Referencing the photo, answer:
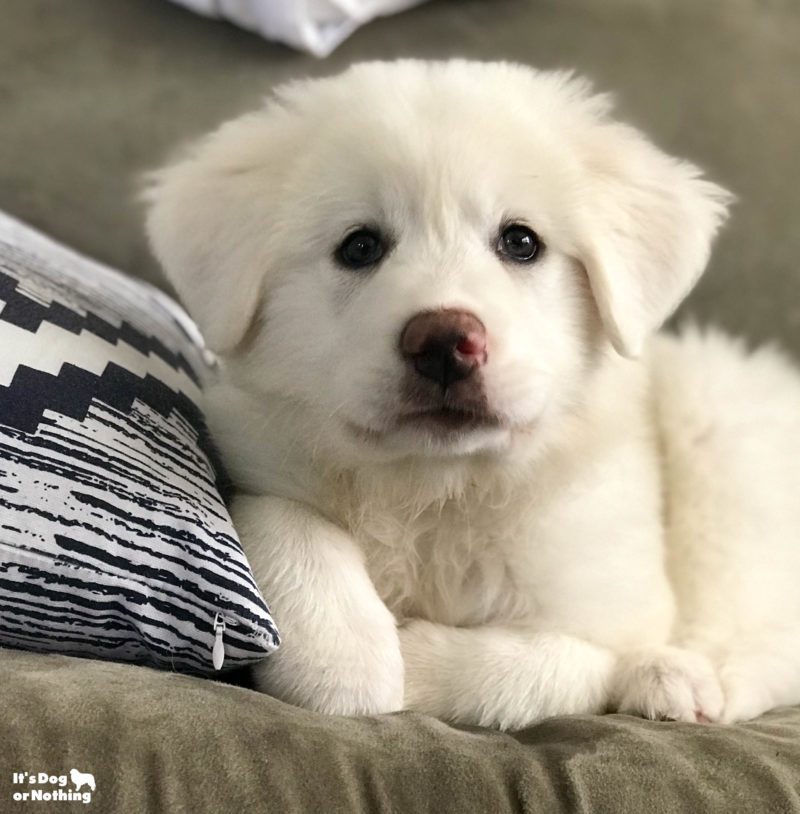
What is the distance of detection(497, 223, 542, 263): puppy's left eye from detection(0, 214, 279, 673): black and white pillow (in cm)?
60

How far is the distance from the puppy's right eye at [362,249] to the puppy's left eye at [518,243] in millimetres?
195

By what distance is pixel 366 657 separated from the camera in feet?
4.36

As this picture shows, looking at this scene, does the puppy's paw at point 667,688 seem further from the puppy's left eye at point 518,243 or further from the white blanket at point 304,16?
the white blanket at point 304,16

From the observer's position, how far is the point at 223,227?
1.58 metres

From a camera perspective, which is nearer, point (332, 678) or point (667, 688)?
point (332, 678)

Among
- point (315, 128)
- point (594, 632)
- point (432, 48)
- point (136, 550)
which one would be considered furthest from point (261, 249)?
point (432, 48)

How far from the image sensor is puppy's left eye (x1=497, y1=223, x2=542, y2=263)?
151 centimetres

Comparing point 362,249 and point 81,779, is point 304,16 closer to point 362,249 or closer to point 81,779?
point 362,249

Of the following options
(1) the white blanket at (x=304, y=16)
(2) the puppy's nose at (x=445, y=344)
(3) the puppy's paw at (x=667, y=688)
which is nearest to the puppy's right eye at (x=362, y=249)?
(2) the puppy's nose at (x=445, y=344)

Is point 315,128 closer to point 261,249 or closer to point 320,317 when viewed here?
point 261,249

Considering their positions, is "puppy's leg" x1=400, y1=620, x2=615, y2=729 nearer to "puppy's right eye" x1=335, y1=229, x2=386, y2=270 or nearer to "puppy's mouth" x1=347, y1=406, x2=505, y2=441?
"puppy's mouth" x1=347, y1=406, x2=505, y2=441

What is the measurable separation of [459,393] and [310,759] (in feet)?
1.72

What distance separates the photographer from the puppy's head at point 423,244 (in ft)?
4.54

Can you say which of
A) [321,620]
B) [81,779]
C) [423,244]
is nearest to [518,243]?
[423,244]
